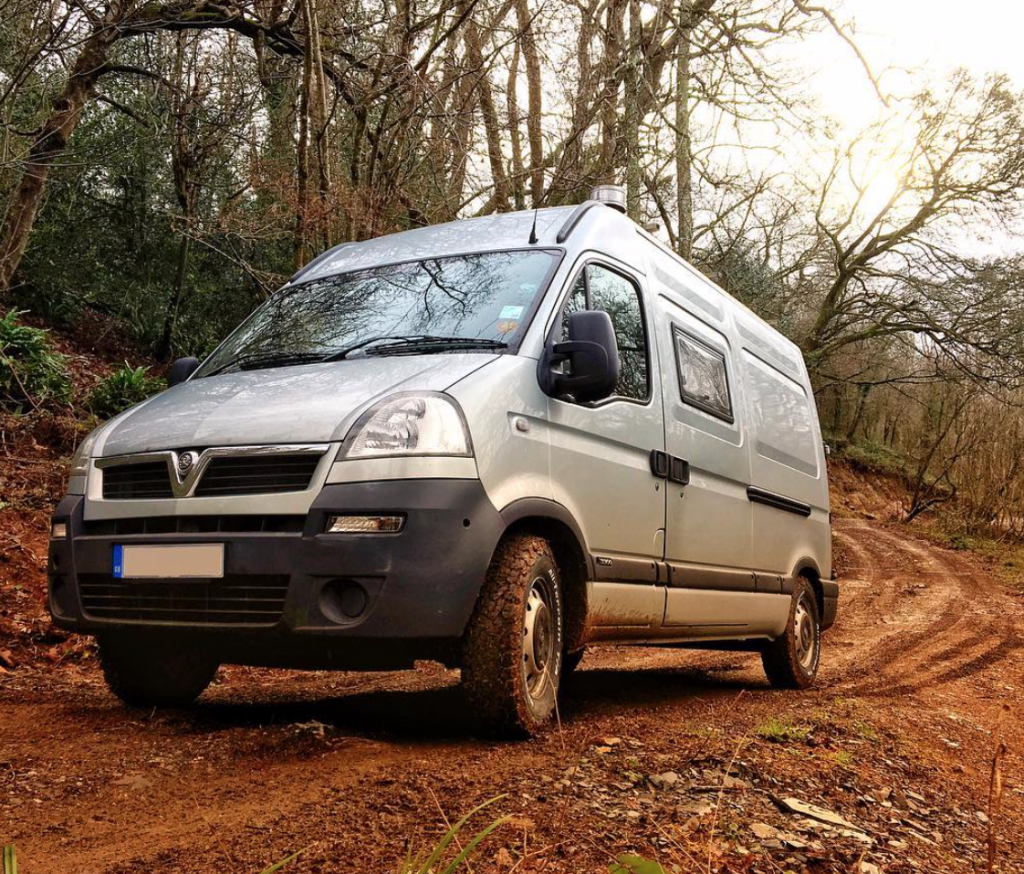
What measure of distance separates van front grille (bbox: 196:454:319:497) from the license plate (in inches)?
7.7

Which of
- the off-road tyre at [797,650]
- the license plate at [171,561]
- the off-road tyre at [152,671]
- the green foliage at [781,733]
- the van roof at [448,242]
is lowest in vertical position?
the off-road tyre at [797,650]

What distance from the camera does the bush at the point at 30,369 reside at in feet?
33.5

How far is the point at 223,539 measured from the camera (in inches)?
135

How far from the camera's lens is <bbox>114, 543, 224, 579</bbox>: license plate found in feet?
11.3

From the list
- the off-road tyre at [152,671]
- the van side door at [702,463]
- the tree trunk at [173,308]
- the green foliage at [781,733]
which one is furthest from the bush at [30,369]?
the green foliage at [781,733]

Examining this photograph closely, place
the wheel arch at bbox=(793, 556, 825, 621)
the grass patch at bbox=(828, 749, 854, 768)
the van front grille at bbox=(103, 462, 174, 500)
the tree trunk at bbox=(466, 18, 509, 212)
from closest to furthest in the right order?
1. the van front grille at bbox=(103, 462, 174, 500)
2. the grass patch at bbox=(828, 749, 854, 768)
3. the wheel arch at bbox=(793, 556, 825, 621)
4. the tree trunk at bbox=(466, 18, 509, 212)

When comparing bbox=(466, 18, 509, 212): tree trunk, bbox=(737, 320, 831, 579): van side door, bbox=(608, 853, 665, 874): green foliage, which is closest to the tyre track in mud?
bbox=(737, 320, 831, 579): van side door

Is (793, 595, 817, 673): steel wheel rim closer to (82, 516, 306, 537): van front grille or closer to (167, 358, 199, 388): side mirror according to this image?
(167, 358, 199, 388): side mirror

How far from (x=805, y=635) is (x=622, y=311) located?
3.32 meters

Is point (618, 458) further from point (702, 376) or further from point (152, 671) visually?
point (152, 671)

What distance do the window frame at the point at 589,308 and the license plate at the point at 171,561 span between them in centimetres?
147

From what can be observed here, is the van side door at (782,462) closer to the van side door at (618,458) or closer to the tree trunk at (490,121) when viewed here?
the van side door at (618,458)

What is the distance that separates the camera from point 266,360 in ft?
14.4

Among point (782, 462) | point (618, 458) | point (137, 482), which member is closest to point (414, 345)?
point (618, 458)
